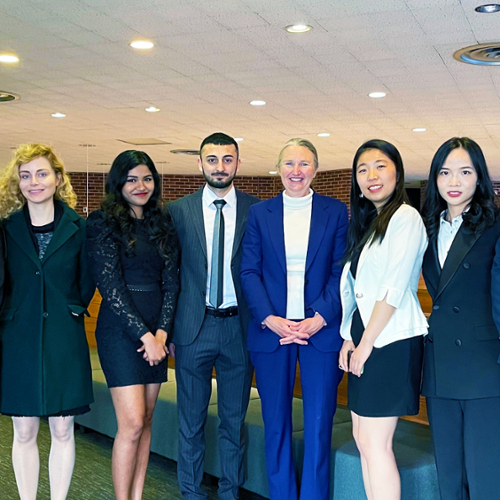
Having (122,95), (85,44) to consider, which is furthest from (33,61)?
(122,95)

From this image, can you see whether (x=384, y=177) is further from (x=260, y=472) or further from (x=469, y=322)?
(x=260, y=472)

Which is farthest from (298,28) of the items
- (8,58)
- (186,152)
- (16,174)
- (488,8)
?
(186,152)

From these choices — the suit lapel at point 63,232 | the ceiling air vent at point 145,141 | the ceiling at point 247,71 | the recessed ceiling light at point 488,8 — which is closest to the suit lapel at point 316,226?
the suit lapel at point 63,232

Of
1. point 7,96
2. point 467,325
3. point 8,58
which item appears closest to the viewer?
point 467,325

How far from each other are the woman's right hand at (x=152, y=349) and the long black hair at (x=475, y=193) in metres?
1.26

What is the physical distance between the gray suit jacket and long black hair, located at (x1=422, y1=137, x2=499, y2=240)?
0.98 metres

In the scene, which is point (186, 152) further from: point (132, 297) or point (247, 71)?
point (132, 297)

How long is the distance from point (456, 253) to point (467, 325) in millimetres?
260

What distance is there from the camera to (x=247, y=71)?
7.27 metres

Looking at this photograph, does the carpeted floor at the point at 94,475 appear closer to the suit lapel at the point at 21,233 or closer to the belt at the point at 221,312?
the belt at the point at 221,312

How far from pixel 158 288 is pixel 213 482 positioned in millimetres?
1306

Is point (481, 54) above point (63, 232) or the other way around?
above

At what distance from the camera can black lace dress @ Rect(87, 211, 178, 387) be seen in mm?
→ 3152

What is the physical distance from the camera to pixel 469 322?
2574 mm
